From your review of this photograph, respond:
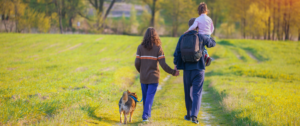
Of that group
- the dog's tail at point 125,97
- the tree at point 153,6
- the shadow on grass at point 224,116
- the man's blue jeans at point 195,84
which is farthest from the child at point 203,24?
the tree at point 153,6

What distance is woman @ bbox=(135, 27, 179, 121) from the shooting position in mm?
6477

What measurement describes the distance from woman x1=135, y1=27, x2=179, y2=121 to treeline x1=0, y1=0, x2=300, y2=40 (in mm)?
44385

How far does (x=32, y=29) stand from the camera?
166 feet

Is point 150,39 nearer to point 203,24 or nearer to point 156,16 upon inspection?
point 203,24

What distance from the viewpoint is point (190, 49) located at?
622 cm

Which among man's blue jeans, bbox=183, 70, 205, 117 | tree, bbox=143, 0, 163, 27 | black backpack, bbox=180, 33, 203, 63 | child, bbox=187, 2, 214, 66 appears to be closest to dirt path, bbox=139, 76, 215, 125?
man's blue jeans, bbox=183, 70, 205, 117

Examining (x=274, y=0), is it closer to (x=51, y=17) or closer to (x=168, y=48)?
(x=168, y=48)

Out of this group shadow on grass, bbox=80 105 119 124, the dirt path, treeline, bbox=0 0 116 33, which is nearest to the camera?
the dirt path

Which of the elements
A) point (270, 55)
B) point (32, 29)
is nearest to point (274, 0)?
point (270, 55)

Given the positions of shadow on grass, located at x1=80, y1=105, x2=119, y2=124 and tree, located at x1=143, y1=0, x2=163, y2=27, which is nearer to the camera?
shadow on grass, located at x1=80, y1=105, x2=119, y2=124

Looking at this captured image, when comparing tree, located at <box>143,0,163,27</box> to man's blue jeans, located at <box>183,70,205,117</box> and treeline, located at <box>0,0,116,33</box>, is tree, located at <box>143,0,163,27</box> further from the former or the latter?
man's blue jeans, located at <box>183,70,205,117</box>

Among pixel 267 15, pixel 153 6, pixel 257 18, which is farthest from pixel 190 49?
pixel 153 6

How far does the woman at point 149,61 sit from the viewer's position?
21.2 feet

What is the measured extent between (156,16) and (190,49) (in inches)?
2422
